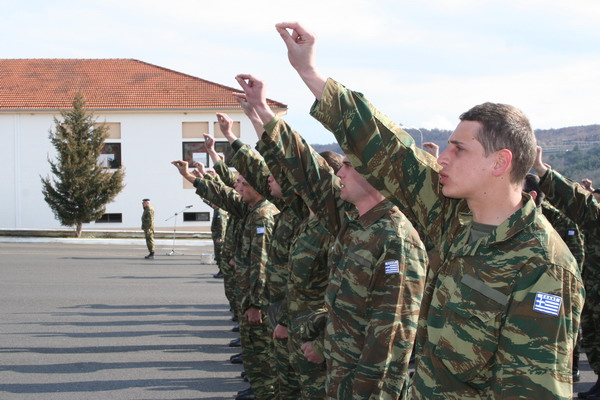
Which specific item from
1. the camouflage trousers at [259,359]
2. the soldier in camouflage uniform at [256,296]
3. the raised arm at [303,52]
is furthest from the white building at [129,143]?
the raised arm at [303,52]

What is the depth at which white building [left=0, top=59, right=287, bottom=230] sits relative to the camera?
38.7 m

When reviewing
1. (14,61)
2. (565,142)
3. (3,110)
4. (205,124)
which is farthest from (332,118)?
(14,61)

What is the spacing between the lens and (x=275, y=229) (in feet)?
19.5

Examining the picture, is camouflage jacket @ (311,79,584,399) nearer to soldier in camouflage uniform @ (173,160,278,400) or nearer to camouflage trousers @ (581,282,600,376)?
soldier in camouflage uniform @ (173,160,278,400)

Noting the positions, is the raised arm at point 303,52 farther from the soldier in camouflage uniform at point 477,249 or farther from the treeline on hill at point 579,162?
the treeline on hill at point 579,162

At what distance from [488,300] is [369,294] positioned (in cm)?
134

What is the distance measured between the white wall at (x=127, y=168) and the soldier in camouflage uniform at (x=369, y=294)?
3519cm

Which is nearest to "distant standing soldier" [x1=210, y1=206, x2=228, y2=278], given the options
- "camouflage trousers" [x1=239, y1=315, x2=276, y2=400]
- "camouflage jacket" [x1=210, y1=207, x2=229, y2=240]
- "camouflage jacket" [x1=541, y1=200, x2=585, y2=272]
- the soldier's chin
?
"camouflage jacket" [x1=210, y1=207, x2=229, y2=240]

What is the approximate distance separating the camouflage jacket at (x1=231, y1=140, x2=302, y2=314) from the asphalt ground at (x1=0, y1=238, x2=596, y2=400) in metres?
1.90

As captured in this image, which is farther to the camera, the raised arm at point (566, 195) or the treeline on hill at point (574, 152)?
the treeline on hill at point (574, 152)

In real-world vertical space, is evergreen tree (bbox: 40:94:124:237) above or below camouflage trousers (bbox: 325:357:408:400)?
above

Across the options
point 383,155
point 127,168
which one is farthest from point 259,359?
point 127,168

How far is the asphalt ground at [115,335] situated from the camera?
24.0 ft

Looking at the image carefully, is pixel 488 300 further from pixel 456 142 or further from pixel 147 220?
pixel 147 220
